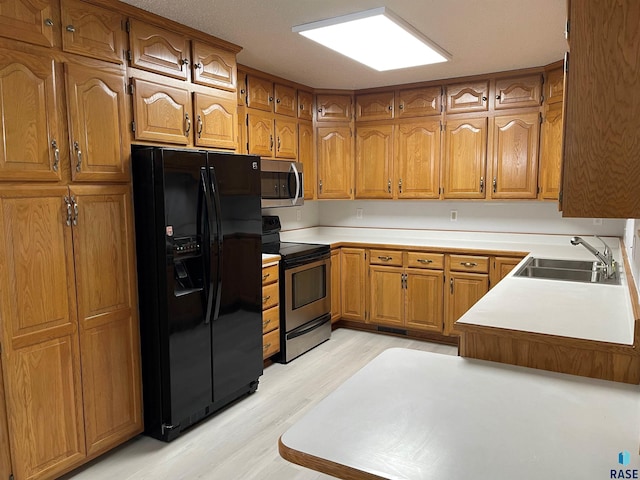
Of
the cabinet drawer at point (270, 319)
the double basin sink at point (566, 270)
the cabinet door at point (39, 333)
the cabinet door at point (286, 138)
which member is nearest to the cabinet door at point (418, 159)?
the cabinet door at point (286, 138)

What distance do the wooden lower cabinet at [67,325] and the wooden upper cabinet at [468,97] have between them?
3.02 meters

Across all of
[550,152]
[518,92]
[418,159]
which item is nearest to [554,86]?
[518,92]

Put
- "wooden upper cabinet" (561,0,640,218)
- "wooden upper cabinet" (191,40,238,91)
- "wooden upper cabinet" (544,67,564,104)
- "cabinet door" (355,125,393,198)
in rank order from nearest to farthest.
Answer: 1. "wooden upper cabinet" (561,0,640,218)
2. "wooden upper cabinet" (191,40,238,91)
3. "wooden upper cabinet" (544,67,564,104)
4. "cabinet door" (355,125,393,198)

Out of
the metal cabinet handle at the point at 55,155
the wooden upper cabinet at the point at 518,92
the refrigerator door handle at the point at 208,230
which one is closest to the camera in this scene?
the metal cabinet handle at the point at 55,155

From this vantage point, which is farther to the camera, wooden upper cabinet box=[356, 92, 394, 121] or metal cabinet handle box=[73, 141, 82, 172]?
wooden upper cabinet box=[356, 92, 394, 121]

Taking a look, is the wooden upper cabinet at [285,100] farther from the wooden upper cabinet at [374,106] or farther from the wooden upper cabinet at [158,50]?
the wooden upper cabinet at [158,50]

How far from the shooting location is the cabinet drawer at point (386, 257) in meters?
4.35

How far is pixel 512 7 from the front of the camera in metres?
2.51

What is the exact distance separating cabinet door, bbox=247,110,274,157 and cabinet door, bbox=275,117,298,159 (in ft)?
0.31

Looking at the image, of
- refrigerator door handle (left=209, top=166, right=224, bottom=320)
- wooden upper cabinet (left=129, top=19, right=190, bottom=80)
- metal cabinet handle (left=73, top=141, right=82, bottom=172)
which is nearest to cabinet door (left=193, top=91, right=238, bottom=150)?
wooden upper cabinet (left=129, top=19, right=190, bottom=80)

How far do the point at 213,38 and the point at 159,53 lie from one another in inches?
17.8

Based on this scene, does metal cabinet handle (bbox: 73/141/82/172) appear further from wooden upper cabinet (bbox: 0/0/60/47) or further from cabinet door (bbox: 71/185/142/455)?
wooden upper cabinet (bbox: 0/0/60/47)

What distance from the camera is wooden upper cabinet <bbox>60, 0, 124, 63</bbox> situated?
217 centimetres

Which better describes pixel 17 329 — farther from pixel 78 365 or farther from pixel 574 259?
pixel 574 259
